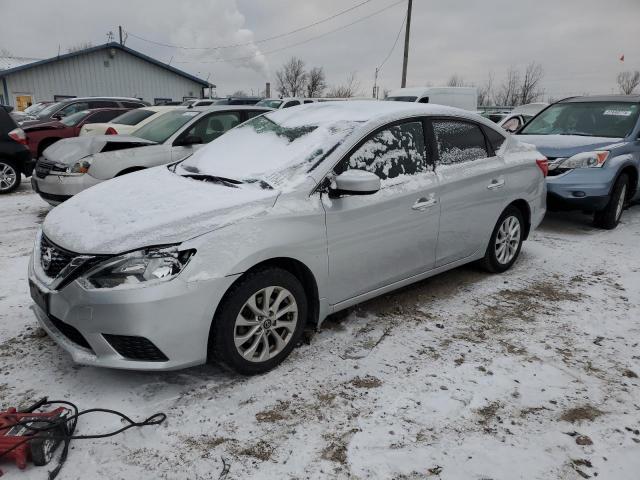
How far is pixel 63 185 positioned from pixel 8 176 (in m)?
3.40

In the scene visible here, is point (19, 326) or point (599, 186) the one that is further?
point (599, 186)

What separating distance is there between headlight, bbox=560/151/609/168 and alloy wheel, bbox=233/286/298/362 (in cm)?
487

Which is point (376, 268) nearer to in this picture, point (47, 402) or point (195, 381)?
point (195, 381)

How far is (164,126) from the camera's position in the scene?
6.88 m

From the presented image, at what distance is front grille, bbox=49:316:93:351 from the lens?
2.66m

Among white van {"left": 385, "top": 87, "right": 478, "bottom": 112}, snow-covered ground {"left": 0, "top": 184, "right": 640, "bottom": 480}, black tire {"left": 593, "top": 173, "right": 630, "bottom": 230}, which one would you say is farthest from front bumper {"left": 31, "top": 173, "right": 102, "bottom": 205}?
white van {"left": 385, "top": 87, "right": 478, "bottom": 112}

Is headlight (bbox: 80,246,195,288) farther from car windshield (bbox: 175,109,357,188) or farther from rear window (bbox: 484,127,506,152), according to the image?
rear window (bbox: 484,127,506,152)

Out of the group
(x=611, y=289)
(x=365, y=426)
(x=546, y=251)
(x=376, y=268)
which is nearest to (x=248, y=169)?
(x=376, y=268)

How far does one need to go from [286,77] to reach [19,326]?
54.9 m

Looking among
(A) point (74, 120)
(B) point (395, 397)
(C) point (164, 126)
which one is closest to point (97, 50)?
(A) point (74, 120)

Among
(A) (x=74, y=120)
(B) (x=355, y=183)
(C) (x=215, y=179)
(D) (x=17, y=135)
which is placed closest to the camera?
(B) (x=355, y=183)

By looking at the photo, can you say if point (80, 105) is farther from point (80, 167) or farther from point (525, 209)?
point (525, 209)

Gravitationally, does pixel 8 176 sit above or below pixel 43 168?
below

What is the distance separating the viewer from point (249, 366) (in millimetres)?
2867
